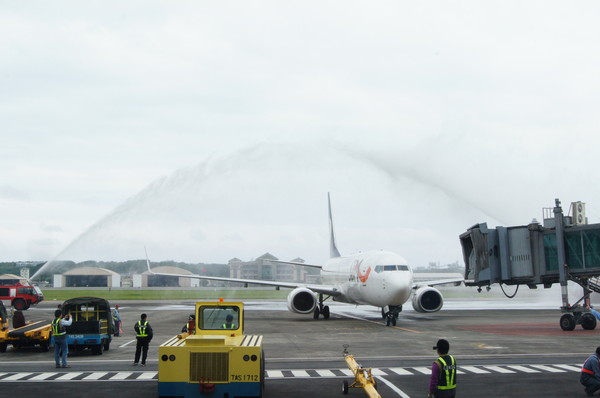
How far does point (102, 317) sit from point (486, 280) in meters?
21.0

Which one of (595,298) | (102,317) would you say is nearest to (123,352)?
(102,317)

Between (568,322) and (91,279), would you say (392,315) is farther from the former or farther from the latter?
(91,279)

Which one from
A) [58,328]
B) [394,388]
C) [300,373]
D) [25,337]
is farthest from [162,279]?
[394,388]

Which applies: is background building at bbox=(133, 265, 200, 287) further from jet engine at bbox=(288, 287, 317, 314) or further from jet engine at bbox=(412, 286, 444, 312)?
jet engine at bbox=(412, 286, 444, 312)

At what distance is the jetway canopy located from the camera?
36219 millimetres

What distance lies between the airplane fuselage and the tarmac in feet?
6.08

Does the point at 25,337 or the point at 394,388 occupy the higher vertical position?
the point at 25,337

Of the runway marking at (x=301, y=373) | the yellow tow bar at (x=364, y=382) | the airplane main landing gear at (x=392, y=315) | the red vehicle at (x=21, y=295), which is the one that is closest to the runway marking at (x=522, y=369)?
the runway marking at (x=301, y=373)

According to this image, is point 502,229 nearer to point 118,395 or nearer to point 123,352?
point 123,352

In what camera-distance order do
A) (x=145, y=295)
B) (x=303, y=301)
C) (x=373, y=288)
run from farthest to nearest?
(x=145, y=295) → (x=303, y=301) → (x=373, y=288)

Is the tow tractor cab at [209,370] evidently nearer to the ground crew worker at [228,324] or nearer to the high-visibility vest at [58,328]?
the ground crew worker at [228,324]

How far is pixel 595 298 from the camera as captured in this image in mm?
76688

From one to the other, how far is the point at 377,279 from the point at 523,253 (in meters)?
8.35

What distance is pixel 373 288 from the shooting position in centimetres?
4022
